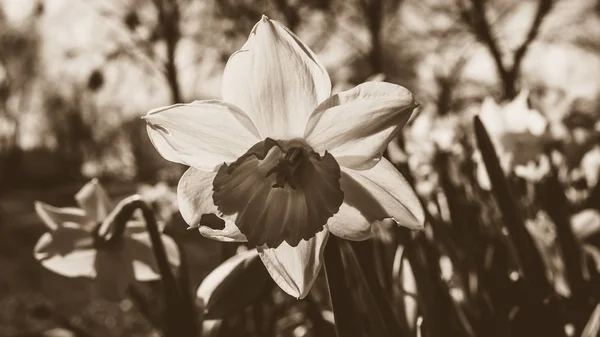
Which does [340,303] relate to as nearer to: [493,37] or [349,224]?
[349,224]

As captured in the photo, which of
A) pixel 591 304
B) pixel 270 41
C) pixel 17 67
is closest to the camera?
pixel 270 41

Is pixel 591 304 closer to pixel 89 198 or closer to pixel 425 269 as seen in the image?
pixel 425 269

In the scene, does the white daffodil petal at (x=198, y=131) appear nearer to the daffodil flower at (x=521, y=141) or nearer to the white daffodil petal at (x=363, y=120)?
the white daffodil petal at (x=363, y=120)

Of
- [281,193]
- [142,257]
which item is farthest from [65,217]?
[281,193]

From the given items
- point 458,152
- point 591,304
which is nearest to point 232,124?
point 591,304

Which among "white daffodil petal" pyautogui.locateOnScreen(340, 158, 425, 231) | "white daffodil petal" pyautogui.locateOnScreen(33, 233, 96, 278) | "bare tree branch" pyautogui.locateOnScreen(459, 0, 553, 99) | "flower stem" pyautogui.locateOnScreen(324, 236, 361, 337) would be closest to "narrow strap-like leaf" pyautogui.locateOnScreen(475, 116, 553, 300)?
"white daffodil petal" pyautogui.locateOnScreen(340, 158, 425, 231)

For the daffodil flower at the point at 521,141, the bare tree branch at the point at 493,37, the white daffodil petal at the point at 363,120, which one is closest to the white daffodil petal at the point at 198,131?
the white daffodil petal at the point at 363,120

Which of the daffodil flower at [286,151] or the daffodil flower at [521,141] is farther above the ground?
the daffodil flower at [286,151]
